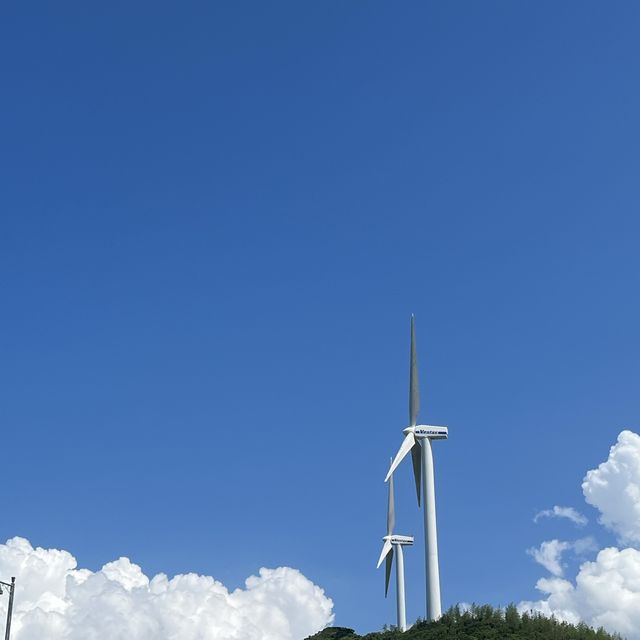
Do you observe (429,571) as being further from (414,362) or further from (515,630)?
(414,362)

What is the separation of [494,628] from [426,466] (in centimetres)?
2127

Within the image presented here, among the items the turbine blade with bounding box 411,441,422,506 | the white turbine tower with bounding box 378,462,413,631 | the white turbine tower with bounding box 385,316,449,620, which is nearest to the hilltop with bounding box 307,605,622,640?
the white turbine tower with bounding box 385,316,449,620

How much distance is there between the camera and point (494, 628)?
97.8 m

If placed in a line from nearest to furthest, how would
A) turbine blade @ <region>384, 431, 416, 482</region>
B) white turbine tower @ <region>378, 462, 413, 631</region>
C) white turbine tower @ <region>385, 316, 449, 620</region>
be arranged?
white turbine tower @ <region>385, 316, 449, 620</region>
turbine blade @ <region>384, 431, 416, 482</region>
white turbine tower @ <region>378, 462, 413, 631</region>

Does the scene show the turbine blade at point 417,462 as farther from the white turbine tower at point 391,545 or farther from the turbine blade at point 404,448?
the white turbine tower at point 391,545

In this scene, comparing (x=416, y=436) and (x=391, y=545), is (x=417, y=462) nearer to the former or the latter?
(x=416, y=436)

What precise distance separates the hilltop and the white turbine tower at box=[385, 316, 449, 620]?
2937 millimetres

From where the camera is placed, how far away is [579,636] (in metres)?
93.8

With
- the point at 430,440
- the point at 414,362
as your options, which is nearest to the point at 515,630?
the point at 430,440

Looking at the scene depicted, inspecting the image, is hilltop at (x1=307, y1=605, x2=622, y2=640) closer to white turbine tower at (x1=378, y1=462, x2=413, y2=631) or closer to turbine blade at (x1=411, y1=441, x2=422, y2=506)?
turbine blade at (x1=411, y1=441, x2=422, y2=506)

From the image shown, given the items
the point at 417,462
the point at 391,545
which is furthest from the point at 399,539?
the point at 417,462

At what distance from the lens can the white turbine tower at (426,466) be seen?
105m

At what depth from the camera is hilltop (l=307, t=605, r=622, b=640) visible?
9412 cm

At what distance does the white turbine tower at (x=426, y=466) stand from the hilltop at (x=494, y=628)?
2.94m
